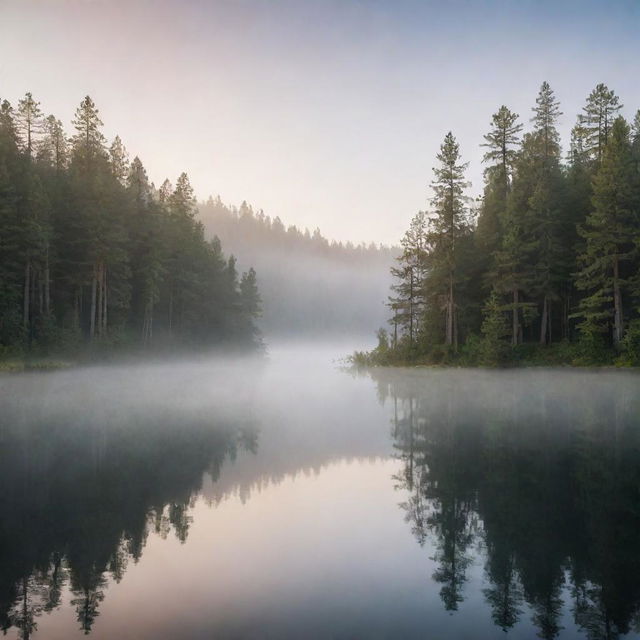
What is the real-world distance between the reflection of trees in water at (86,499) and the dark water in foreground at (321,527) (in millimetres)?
47

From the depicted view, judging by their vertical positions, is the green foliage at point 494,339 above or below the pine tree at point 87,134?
below

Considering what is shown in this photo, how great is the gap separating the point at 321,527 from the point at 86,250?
45.3 meters

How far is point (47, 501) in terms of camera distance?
11.0 metres

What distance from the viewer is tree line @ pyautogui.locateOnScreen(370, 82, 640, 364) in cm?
4153

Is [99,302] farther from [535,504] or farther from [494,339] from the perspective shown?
[535,504]

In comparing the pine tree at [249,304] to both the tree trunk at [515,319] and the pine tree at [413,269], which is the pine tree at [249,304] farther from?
the tree trunk at [515,319]

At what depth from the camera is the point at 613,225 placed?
41156 mm

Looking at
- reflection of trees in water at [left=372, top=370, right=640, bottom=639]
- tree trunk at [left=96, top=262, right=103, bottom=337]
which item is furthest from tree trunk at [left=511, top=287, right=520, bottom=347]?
tree trunk at [left=96, top=262, right=103, bottom=337]

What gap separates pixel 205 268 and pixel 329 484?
65239 millimetres

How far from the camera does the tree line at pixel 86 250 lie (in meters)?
43.0

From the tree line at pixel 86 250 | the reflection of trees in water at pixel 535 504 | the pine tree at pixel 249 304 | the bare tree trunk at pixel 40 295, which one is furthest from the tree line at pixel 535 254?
the pine tree at pixel 249 304

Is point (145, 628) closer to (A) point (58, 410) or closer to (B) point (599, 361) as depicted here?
(A) point (58, 410)

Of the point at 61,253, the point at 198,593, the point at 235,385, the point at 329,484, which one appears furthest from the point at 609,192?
the point at 61,253

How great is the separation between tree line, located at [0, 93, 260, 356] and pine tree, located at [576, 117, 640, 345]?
132 ft
